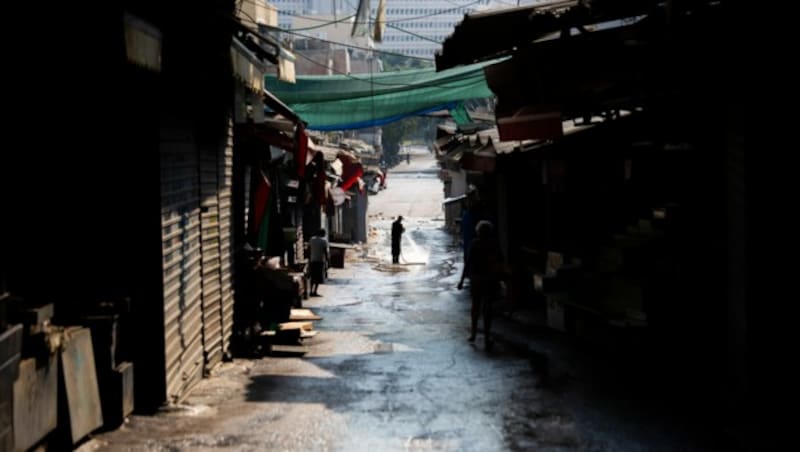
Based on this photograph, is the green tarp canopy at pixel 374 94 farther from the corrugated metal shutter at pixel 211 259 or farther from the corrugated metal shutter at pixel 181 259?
the corrugated metal shutter at pixel 181 259

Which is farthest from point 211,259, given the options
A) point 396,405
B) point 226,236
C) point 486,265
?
point 486,265

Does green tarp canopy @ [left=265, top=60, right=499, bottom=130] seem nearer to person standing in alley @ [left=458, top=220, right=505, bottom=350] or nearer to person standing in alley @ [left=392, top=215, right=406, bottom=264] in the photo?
person standing in alley @ [left=392, top=215, right=406, bottom=264]

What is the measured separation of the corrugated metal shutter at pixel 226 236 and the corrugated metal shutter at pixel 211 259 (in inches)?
9.2

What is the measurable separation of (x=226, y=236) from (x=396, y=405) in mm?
4482

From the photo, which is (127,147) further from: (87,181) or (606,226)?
(606,226)

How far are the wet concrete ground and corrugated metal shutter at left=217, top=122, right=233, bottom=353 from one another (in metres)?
0.66

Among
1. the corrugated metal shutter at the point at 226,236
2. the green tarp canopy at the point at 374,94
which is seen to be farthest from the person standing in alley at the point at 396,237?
the corrugated metal shutter at the point at 226,236

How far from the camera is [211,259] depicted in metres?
12.6

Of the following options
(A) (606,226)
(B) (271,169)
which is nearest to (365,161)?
(B) (271,169)

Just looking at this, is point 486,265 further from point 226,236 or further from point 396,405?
point 396,405

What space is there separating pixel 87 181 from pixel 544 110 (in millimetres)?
5193

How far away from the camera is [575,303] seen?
42.1ft

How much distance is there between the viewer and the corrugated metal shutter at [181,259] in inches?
388

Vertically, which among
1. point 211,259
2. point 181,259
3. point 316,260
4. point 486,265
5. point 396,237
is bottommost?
point 316,260
